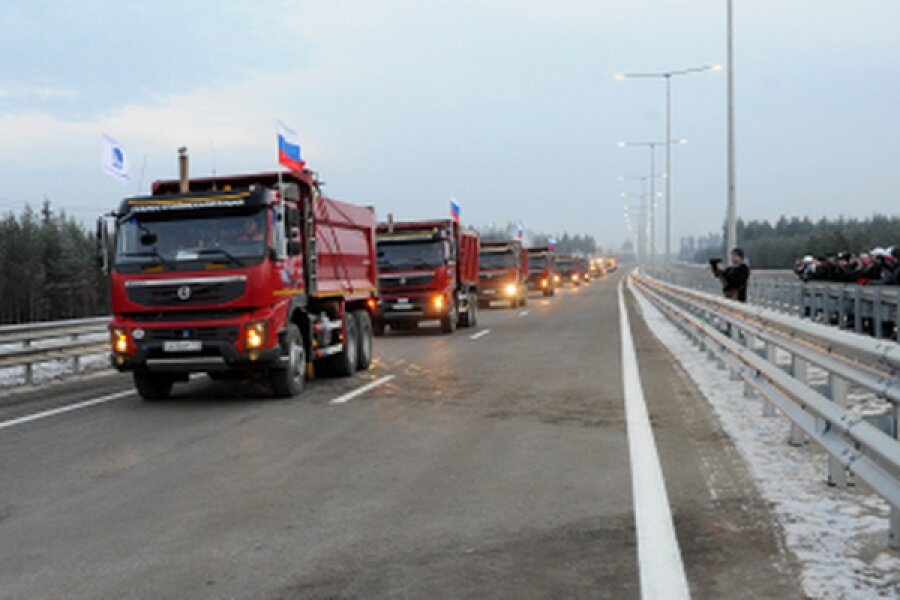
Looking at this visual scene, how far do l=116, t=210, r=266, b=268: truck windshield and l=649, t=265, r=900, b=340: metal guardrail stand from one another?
8.63m

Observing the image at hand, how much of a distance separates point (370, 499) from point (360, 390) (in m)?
6.08

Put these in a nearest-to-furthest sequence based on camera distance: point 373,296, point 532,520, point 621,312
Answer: point 532,520 → point 373,296 → point 621,312

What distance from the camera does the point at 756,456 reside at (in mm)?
7102

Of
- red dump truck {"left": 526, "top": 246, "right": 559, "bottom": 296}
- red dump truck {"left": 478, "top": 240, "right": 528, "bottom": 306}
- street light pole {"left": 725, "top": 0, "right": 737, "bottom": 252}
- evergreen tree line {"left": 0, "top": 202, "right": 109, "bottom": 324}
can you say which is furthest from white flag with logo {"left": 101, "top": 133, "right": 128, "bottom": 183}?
evergreen tree line {"left": 0, "top": 202, "right": 109, "bottom": 324}

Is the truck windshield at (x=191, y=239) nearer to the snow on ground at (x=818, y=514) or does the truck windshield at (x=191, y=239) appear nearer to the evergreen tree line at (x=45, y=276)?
the snow on ground at (x=818, y=514)

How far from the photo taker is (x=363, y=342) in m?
15.1

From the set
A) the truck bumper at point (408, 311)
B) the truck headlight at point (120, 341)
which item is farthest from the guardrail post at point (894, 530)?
the truck bumper at point (408, 311)

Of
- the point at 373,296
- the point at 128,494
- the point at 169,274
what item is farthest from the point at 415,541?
the point at 373,296

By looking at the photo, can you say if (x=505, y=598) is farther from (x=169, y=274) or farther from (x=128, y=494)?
(x=169, y=274)

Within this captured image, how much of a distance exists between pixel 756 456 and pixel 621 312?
24.7m

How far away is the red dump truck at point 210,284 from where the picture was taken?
10.9 meters

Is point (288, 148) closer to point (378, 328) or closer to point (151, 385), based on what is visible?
point (151, 385)

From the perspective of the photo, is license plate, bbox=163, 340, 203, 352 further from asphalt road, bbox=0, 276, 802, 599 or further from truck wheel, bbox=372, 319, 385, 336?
truck wheel, bbox=372, 319, 385, 336

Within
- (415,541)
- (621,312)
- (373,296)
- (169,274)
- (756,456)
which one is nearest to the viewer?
(415,541)
